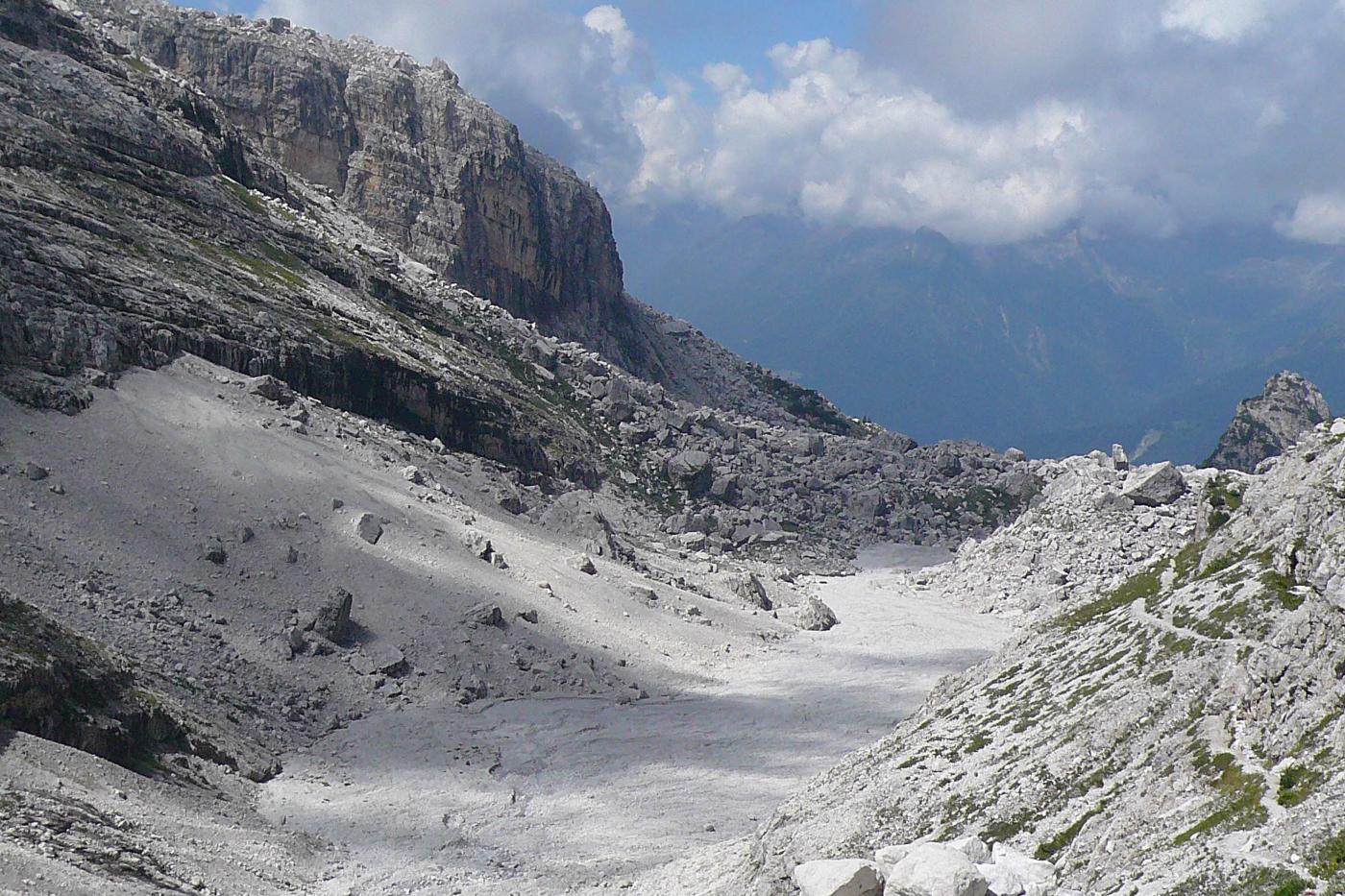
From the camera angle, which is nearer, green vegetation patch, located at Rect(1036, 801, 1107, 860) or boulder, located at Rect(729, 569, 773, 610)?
green vegetation patch, located at Rect(1036, 801, 1107, 860)

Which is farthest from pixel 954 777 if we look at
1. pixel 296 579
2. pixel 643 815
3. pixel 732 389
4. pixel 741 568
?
pixel 732 389

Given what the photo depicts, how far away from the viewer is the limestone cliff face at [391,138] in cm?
13750

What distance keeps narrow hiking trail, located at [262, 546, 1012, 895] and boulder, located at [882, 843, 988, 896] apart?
54.3ft

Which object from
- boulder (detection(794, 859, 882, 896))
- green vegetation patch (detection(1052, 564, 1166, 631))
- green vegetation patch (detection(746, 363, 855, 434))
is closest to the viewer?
boulder (detection(794, 859, 882, 896))

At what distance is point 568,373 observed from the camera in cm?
12075

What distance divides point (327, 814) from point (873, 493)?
85.1m

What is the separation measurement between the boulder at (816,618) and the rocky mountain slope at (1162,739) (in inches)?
1320

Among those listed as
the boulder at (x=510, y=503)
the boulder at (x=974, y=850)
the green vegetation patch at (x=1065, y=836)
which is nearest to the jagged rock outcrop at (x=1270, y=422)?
the boulder at (x=510, y=503)

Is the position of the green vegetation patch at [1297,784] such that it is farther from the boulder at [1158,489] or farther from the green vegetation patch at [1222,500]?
the boulder at [1158,489]

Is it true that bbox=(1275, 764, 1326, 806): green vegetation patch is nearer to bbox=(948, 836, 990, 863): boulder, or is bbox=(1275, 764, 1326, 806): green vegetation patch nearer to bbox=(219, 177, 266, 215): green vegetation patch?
bbox=(948, 836, 990, 863): boulder

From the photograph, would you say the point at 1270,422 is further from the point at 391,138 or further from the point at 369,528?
the point at 369,528

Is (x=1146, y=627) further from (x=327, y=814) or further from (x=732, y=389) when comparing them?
(x=732, y=389)

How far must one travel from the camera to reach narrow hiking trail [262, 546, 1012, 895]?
34.3 metres

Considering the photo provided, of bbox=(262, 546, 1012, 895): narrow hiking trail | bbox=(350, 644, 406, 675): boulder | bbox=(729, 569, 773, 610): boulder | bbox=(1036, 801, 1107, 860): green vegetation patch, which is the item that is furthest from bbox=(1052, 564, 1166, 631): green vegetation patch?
bbox=(729, 569, 773, 610): boulder
